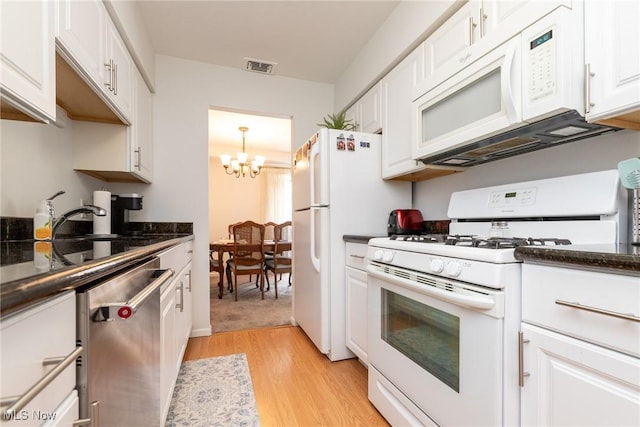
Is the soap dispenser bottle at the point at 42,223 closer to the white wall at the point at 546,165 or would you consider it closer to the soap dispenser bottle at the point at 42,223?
the soap dispenser bottle at the point at 42,223

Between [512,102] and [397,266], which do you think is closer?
[512,102]

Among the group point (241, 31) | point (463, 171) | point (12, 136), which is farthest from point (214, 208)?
point (463, 171)

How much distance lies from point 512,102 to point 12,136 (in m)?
2.25

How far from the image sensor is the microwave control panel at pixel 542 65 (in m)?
1.08

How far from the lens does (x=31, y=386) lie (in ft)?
1.48

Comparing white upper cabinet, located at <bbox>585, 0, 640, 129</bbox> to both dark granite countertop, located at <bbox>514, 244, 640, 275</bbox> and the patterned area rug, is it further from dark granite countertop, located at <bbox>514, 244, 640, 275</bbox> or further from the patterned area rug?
the patterned area rug

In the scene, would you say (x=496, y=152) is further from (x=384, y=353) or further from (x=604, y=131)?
(x=384, y=353)

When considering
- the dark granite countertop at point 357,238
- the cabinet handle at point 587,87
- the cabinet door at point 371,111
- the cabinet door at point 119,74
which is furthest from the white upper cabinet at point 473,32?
the cabinet door at point 119,74

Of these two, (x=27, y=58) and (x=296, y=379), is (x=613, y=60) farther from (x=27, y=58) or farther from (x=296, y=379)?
(x=296, y=379)

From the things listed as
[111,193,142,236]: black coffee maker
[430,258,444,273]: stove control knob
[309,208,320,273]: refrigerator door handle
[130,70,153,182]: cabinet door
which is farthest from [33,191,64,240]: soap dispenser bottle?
[430,258,444,273]: stove control knob

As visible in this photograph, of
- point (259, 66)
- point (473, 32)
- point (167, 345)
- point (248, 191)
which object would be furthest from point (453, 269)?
point (248, 191)

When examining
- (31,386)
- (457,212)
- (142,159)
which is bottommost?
(31,386)

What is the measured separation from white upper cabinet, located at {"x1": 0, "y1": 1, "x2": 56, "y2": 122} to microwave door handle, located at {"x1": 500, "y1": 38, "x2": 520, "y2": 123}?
167cm

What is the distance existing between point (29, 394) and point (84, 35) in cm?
152
